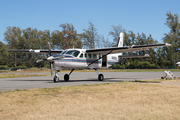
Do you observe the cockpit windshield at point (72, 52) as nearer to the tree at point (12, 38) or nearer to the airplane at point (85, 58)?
the airplane at point (85, 58)

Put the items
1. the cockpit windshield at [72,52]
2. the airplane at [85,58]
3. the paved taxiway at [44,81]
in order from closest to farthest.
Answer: the paved taxiway at [44,81]
the airplane at [85,58]
the cockpit windshield at [72,52]

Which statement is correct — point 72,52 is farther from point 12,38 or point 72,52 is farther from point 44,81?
point 12,38

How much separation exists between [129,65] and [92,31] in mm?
23907

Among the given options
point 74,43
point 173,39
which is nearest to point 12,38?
point 74,43

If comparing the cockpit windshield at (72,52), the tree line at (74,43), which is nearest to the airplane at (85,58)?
the cockpit windshield at (72,52)

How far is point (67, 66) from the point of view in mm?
21375

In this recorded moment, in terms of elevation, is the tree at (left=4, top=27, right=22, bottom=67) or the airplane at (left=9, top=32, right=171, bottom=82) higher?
the tree at (left=4, top=27, right=22, bottom=67)

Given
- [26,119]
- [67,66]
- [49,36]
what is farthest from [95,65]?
[49,36]

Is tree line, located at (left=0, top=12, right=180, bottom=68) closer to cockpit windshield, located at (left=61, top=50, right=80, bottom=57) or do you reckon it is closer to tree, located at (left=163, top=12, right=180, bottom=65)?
tree, located at (left=163, top=12, right=180, bottom=65)

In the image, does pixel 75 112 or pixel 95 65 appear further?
pixel 95 65

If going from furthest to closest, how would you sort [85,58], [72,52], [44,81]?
[85,58] → [44,81] → [72,52]

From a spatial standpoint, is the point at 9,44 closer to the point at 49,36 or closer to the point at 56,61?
the point at 49,36

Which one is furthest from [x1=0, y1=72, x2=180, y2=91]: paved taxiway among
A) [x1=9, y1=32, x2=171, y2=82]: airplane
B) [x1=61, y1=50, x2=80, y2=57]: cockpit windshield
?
[x1=61, y1=50, x2=80, y2=57]: cockpit windshield

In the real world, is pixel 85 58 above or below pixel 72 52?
below
